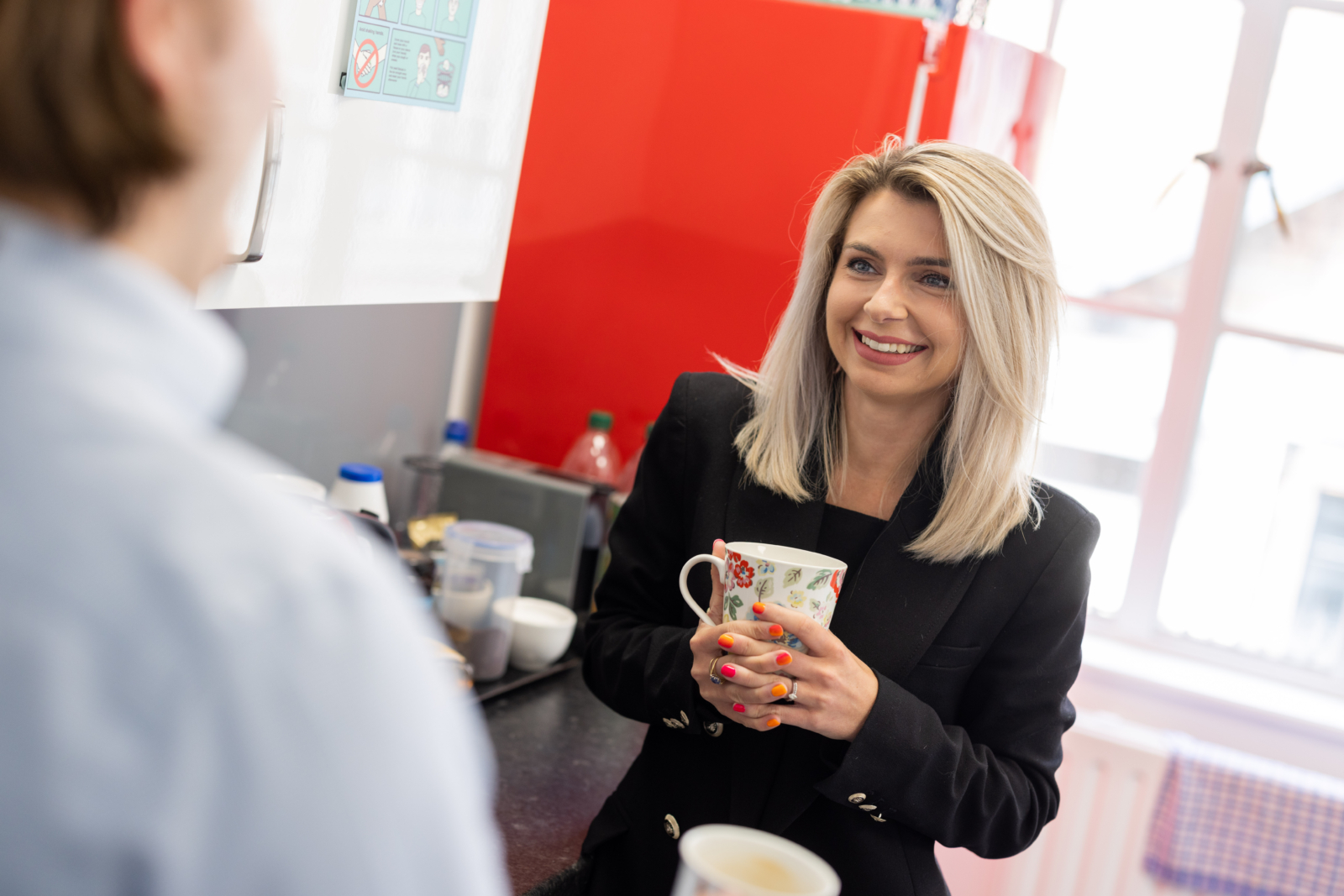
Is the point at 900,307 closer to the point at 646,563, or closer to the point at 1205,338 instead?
the point at 646,563

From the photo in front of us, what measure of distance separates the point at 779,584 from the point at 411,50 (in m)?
0.61

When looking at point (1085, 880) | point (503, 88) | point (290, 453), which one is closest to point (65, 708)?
point (503, 88)


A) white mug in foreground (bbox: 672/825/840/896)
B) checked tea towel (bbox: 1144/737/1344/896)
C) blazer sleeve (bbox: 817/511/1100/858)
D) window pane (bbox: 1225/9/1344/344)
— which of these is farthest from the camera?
window pane (bbox: 1225/9/1344/344)

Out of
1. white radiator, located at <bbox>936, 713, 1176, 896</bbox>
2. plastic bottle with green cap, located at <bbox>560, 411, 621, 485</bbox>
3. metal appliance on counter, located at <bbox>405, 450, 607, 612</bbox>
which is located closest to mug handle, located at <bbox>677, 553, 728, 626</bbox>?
metal appliance on counter, located at <bbox>405, 450, 607, 612</bbox>

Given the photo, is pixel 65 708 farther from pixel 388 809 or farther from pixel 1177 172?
pixel 1177 172

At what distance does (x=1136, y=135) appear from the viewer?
2488mm

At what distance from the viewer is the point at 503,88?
50.8 inches

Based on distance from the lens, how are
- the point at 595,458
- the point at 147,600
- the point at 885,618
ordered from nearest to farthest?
the point at 147,600, the point at 885,618, the point at 595,458

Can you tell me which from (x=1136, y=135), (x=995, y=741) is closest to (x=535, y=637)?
(x=995, y=741)

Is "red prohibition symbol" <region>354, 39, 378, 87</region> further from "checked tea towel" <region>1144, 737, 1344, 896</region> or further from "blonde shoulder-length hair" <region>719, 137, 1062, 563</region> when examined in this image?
"checked tea towel" <region>1144, 737, 1344, 896</region>

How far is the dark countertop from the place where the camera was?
3.94 feet

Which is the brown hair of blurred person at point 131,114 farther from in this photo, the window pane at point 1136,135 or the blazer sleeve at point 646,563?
the window pane at point 1136,135

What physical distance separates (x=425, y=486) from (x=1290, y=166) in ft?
6.19

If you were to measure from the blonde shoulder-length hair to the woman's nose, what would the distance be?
2.3 inches
